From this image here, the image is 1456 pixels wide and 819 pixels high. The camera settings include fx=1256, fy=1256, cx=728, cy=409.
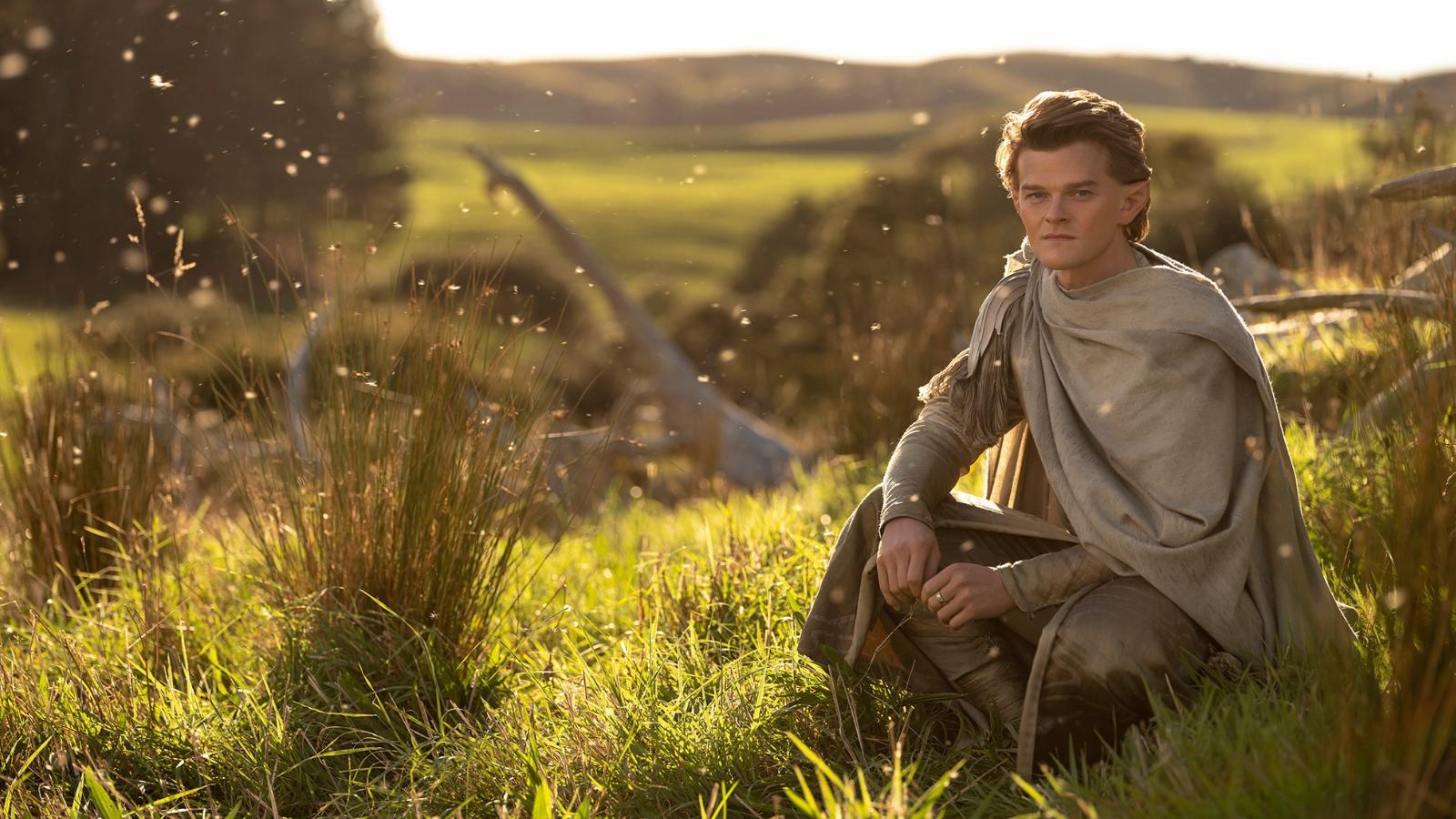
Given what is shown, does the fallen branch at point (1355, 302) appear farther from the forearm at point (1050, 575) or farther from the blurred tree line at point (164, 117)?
the blurred tree line at point (164, 117)

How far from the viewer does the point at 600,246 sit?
50.9 m

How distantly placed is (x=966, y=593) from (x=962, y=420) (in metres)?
0.54

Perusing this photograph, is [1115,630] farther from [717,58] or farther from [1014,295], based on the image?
[717,58]

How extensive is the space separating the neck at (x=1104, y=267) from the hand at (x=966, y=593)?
0.67m

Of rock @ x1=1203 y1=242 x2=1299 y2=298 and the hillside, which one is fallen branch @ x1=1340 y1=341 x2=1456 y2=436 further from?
the hillside

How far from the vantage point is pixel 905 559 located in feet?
8.57

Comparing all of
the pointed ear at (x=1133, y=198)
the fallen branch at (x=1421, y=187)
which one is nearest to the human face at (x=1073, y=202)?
the pointed ear at (x=1133, y=198)

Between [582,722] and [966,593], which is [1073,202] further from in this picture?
[582,722]

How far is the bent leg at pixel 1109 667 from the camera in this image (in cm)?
239

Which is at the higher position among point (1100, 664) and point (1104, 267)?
point (1104, 267)

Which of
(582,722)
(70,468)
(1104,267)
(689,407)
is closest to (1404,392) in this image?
(1104,267)

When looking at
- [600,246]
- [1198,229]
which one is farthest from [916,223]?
[600,246]

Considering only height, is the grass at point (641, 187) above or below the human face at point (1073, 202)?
below

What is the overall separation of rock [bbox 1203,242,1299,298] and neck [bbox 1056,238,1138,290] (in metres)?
5.01
